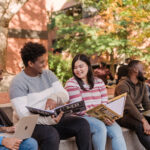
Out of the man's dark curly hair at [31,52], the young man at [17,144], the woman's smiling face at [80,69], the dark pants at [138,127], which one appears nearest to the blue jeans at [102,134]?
the dark pants at [138,127]

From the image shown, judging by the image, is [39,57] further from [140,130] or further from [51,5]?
[51,5]

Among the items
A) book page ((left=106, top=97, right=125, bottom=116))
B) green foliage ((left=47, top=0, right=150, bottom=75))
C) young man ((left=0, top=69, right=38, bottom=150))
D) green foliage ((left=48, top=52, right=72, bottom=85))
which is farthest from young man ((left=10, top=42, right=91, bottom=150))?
green foliage ((left=48, top=52, right=72, bottom=85))

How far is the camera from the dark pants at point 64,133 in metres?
3.17

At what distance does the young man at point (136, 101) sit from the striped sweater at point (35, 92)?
1073 millimetres

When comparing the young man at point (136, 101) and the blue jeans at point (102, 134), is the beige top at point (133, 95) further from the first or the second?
the blue jeans at point (102, 134)

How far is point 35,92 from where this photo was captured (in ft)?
11.5

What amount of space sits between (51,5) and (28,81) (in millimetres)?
19385

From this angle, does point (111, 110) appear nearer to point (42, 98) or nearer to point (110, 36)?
point (42, 98)

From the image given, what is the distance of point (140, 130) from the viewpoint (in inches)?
163

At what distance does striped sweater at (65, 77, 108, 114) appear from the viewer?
397 cm

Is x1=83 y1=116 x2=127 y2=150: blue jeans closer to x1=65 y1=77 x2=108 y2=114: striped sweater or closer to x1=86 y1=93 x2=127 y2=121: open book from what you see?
x1=86 y1=93 x2=127 y2=121: open book

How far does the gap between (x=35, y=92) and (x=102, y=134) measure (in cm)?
103

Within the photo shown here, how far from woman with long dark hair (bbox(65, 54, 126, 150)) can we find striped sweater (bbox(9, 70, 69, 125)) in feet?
1.05

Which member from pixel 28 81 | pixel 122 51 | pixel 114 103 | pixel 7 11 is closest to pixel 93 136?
pixel 114 103
